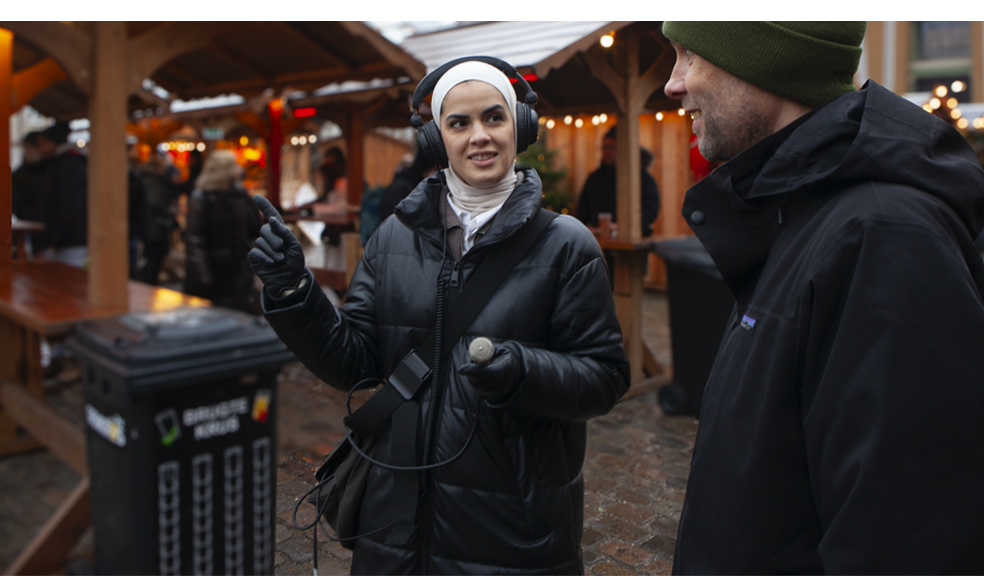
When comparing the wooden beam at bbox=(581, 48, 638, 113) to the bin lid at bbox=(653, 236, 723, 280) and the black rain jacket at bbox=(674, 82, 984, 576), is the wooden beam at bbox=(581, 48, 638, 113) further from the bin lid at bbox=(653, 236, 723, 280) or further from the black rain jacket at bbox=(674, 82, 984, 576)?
the black rain jacket at bbox=(674, 82, 984, 576)

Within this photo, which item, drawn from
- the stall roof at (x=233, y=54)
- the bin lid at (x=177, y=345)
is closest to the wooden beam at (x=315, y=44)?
the stall roof at (x=233, y=54)

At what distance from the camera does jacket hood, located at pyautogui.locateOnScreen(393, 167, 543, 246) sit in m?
1.82

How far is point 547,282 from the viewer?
73.1 inches

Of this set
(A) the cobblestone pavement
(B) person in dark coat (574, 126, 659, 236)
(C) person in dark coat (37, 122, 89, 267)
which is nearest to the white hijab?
(A) the cobblestone pavement

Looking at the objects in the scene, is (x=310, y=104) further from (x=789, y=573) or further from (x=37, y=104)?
(x=789, y=573)

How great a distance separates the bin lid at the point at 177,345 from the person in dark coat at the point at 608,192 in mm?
5296

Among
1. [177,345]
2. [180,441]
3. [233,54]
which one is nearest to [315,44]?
[233,54]

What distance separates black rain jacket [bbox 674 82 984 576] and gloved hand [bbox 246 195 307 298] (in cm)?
99

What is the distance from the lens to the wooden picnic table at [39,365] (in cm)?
289

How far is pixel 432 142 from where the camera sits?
6.55 ft

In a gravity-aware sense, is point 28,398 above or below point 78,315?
below

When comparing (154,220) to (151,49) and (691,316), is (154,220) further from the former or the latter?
(691,316)

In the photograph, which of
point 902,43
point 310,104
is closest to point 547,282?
point 310,104
